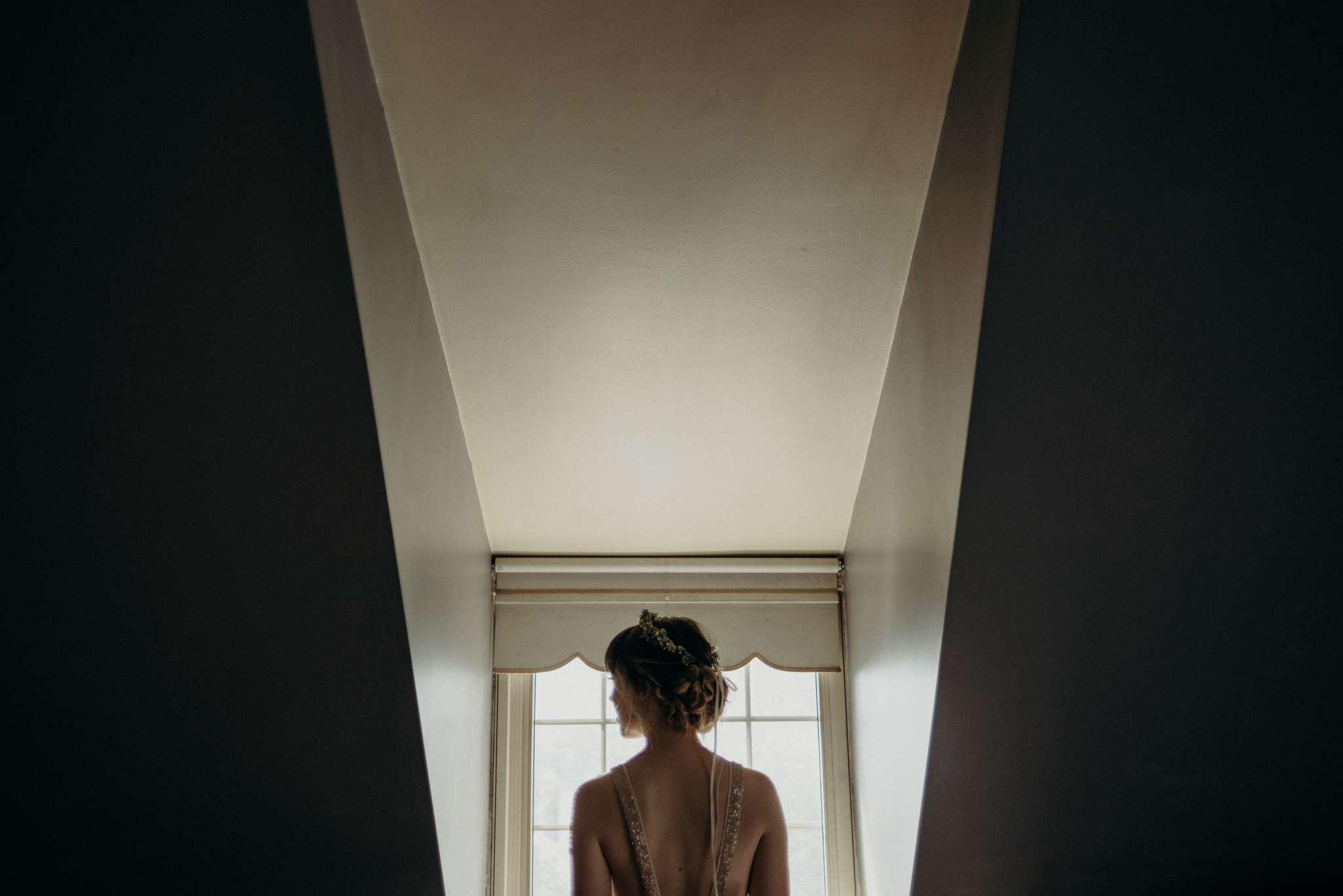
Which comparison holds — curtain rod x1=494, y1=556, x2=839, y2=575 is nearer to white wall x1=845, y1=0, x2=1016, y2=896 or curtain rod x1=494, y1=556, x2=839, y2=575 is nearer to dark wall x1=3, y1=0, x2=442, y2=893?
white wall x1=845, y1=0, x2=1016, y2=896

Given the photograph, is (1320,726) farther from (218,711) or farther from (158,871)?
(158,871)

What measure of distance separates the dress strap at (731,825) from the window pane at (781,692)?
184 centimetres

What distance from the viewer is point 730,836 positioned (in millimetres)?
2062

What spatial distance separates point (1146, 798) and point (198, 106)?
2751mm

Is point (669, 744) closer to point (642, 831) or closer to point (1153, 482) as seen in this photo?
point (642, 831)

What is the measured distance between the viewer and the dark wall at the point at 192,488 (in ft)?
4.74

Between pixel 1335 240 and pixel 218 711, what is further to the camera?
pixel 218 711

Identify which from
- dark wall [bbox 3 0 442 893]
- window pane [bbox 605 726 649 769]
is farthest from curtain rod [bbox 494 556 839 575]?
dark wall [bbox 3 0 442 893]

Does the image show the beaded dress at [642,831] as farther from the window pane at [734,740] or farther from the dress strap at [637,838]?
the window pane at [734,740]

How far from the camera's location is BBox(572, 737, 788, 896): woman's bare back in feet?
6.75

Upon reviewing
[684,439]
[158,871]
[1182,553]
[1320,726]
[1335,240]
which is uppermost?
[684,439]

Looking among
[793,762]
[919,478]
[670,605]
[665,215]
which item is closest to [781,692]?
[793,762]

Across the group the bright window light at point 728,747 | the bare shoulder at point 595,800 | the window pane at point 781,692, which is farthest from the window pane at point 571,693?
the bare shoulder at point 595,800

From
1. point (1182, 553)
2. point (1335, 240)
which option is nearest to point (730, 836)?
point (1182, 553)
